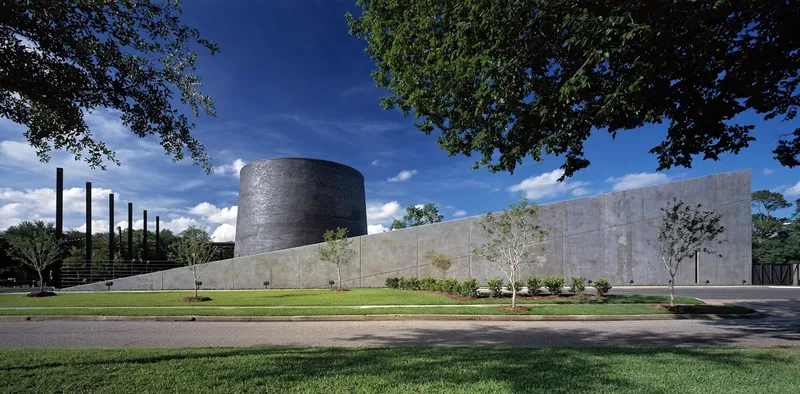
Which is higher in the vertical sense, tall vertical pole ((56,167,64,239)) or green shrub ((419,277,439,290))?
tall vertical pole ((56,167,64,239))

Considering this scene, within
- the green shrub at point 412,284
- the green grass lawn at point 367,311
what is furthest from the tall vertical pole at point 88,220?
the green shrub at point 412,284

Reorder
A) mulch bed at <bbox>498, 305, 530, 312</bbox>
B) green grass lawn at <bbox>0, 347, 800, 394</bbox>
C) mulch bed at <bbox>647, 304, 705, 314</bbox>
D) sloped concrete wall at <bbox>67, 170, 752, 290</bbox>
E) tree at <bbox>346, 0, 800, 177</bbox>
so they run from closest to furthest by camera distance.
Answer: green grass lawn at <bbox>0, 347, 800, 394</bbox> < tree at <bbox>346, 0, 800, 177</bbox> < mulch bed at <bbox>647, 304, 705, 314</bbox> < mulch bed at <bbox>498, 305, 530, 312</bbox> < sloped concrete wall at <bbox>67, 170, 752, 290</bbox>

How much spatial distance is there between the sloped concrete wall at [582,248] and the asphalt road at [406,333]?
18768 millimetres

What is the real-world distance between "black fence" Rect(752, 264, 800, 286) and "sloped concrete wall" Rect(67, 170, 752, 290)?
594cm

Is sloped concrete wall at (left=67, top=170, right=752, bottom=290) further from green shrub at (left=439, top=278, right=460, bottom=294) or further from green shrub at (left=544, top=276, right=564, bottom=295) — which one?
green shrub at (left=544, top=276, right=564, bottom=295)

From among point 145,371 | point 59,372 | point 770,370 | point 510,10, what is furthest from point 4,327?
point 770,370

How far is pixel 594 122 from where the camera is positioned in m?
8.13

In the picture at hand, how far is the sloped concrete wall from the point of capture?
A: 104ft

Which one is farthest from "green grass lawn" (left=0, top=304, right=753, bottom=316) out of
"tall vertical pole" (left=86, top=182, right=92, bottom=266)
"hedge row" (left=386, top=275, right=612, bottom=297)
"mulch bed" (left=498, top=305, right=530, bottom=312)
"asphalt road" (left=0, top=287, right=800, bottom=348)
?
"tall vertical pole" (left=86, top=182, right=92, bottom=266)

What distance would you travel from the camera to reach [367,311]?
14117 mm

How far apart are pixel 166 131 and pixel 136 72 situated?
1.09 m

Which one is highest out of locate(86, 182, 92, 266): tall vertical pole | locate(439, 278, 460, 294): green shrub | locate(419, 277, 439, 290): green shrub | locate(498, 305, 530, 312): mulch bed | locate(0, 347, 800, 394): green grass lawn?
locate(86, 182, 92, 266): tall vertical pole

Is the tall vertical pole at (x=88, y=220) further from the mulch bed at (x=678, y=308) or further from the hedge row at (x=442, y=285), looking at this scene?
the mulch bed at (x=678, y=308)

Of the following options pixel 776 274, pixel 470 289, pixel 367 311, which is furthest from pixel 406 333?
pixel 776 274
